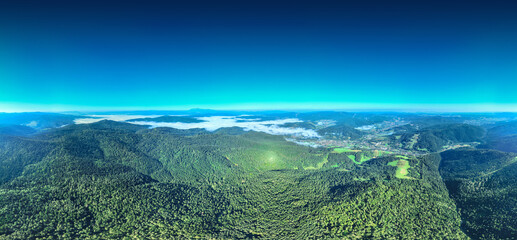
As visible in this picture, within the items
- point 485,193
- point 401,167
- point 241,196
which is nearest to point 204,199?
point 241,196

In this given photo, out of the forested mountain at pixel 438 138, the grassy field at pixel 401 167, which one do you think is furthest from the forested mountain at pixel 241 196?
the forested mountain at pixel 438 138

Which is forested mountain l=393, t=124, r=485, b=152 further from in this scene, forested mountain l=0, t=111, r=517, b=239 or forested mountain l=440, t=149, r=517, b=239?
forested mountain l=440, t=149, r=517, b=239

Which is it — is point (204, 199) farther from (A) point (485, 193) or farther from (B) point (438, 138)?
(B) point (438, 138)

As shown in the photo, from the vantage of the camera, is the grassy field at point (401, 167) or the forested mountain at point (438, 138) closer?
the grassy field at point (401, 167)

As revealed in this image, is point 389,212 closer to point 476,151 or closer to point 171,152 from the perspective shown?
point 476,151

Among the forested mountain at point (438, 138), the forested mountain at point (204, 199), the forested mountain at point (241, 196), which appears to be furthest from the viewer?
the forested mountain at point (438, 138)

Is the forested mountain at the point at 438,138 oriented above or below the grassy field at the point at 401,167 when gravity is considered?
above

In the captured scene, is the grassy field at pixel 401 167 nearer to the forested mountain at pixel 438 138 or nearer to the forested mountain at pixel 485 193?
the forested mountain at pixel 485 193

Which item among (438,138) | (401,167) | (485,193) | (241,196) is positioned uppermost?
(438,138)

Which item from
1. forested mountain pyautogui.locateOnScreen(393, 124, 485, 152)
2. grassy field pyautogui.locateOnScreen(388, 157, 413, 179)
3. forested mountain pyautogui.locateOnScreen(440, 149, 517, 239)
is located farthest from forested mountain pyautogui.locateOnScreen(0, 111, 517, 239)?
forested mountain pyautogui.locateOnScreen(393, 124, 485, 152)

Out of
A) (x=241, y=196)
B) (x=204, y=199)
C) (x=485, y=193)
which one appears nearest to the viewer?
(x=485, y=193)

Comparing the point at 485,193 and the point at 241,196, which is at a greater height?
the point at 485,193
